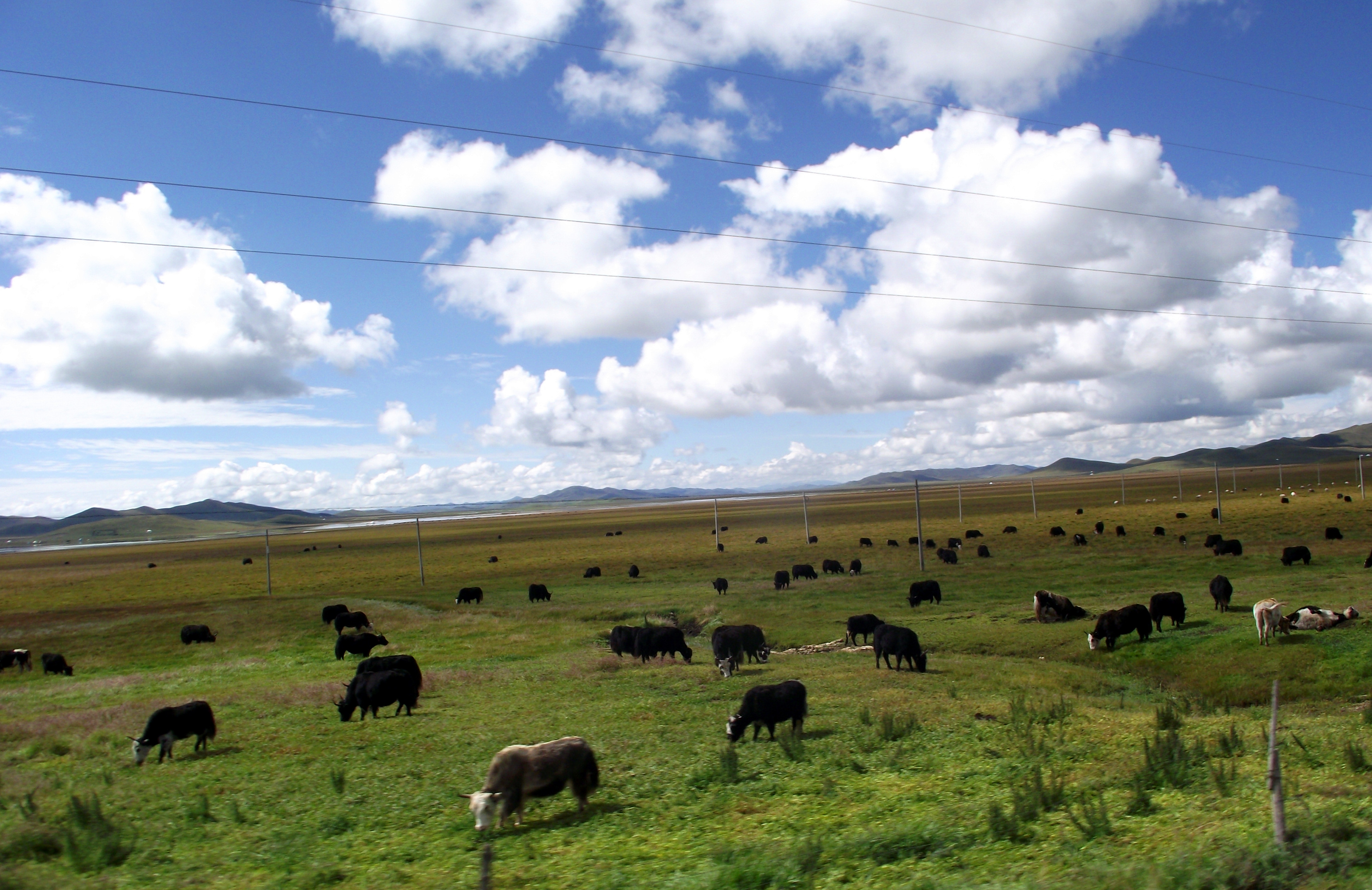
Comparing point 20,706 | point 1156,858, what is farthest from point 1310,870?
point 20,706

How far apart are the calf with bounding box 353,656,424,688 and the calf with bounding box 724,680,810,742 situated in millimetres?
8606

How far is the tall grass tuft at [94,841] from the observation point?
929 centimetres

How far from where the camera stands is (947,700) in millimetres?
17938

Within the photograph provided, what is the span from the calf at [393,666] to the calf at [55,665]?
18683 mm

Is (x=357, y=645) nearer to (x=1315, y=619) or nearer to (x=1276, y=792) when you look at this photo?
(x=1276, y=792)

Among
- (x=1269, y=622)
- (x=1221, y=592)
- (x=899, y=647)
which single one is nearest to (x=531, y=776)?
(x=899, y=647)

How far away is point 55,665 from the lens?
104 feet

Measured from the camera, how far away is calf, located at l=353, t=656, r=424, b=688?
2023 centimetres

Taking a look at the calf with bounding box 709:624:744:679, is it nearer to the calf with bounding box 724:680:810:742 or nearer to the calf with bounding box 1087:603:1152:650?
the calf with bounding box 724:680:810:742

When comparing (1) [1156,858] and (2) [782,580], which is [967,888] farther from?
(2) [782,580]

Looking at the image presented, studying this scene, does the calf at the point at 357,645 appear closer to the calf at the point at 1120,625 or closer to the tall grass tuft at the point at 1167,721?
the calf at the point at 1120,625

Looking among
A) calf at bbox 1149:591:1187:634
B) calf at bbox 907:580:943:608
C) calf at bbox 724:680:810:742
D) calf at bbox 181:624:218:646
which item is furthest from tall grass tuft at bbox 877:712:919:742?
calf at bbox 181:624:218:646

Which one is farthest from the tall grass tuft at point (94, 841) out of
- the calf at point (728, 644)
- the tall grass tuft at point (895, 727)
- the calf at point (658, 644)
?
the calf at point (658, 644)

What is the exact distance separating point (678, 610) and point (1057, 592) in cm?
1857
